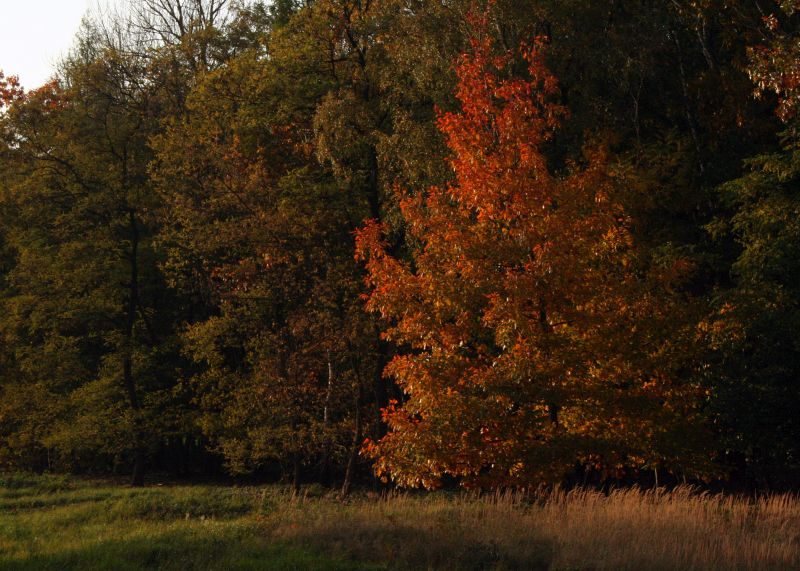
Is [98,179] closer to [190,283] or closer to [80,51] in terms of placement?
→ [190,283]

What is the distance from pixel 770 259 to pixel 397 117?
32.3 ft

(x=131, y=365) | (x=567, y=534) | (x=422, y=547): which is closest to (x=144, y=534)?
(x=422, y=547)

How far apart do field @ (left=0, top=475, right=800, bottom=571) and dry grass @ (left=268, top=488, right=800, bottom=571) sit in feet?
0.06

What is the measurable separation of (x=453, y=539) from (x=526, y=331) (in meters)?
4.34

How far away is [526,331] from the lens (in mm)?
14281

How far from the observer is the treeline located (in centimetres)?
1491

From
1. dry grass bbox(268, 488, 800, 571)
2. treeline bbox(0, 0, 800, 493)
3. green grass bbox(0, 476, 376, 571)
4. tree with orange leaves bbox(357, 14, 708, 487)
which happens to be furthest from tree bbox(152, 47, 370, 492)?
dry grass bbox(268, 488, 800, 571)

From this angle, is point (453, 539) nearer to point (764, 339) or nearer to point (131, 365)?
point (764, 339)

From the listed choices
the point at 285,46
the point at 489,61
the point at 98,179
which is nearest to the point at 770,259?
the point at 489,61

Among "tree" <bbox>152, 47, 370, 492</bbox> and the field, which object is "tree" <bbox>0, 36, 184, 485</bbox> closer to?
"tree" <bbox>152, 47, 370, 492</bbox>

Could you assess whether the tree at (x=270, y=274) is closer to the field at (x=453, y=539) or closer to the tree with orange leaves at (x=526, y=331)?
the tree with orange leaves at (x=526, y=331)

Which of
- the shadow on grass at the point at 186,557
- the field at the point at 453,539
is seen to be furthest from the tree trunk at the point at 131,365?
the shadow on grass at the point at 186,557

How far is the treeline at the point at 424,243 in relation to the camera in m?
14.9

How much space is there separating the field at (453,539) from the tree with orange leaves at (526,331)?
109 cm
